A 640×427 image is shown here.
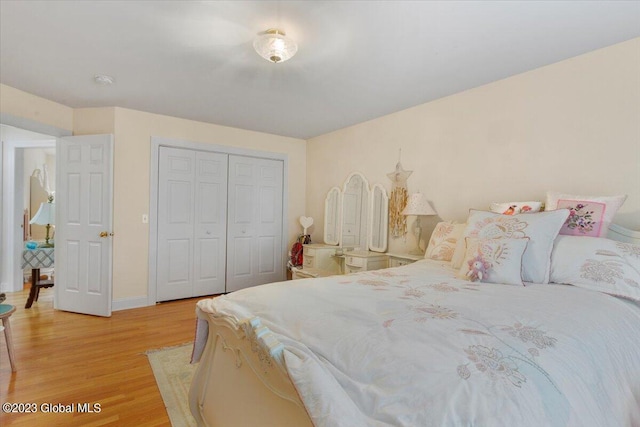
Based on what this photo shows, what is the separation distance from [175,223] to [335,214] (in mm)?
2173

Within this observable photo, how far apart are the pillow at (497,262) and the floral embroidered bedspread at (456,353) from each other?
6.9 inches

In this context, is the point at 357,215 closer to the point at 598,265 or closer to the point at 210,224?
the point at 210,224

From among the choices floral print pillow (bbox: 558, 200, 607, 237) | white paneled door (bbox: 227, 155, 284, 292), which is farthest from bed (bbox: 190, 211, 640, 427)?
white paneled door (bbox: 227, 155, 284, 292)

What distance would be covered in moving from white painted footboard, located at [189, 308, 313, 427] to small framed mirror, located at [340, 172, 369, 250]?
2554mm

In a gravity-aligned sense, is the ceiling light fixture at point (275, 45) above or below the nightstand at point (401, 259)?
above

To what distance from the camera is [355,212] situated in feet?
13.4

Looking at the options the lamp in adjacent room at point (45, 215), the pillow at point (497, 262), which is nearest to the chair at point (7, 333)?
the lamp in adjacent room at point (45, 215)

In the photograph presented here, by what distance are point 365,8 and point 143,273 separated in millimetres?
3732

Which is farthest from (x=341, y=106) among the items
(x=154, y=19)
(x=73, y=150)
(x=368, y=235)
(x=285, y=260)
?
(x=73, y=150)

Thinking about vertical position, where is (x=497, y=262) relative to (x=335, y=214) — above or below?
below

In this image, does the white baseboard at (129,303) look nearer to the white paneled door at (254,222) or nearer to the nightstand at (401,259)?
the white paneled door at (254,222)

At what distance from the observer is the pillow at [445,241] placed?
2.43 m

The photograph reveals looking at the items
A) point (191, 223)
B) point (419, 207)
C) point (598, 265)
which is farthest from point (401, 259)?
point (191, 223)

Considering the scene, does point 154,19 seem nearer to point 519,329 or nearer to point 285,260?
point 519,329
